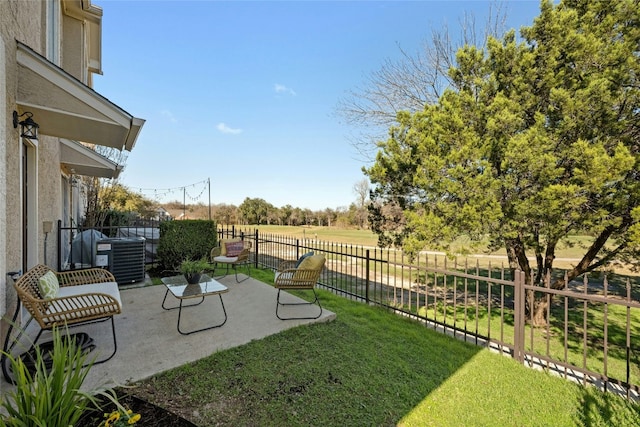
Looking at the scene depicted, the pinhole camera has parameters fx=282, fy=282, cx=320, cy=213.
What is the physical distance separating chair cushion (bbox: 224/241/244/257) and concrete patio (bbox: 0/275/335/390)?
1500 mm

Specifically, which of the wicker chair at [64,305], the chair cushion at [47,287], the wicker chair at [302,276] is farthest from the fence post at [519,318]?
the chair cushion at [47,287]

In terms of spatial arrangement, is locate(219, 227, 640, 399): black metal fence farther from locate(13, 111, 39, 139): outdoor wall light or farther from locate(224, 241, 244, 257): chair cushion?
locate(13, 111, 39, 139): outdoor wall light

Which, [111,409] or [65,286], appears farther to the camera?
[65,286]

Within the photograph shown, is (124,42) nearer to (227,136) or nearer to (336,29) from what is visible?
(336,29)

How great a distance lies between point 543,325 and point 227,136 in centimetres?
1646

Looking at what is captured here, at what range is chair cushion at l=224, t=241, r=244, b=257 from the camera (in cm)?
688

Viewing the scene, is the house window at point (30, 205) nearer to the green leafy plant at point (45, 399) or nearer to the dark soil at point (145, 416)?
the dark soil at point (145, 416)

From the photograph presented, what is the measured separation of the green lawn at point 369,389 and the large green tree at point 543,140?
208 cm

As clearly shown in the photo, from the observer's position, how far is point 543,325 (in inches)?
232

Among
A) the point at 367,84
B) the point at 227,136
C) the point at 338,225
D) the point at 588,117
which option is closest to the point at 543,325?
the point at 588,117

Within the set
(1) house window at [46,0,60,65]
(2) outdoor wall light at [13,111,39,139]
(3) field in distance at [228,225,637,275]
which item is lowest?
(3) field in distance at [228,225,637,275]

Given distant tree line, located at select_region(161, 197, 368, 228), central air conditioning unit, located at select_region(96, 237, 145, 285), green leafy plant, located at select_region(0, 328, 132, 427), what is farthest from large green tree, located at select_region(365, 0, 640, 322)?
distant tree line, located at select_region(161, 197, 368, 228)

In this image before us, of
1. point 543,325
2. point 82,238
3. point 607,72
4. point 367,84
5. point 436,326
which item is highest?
point 367,84

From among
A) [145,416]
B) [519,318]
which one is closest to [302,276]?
[145,416]
